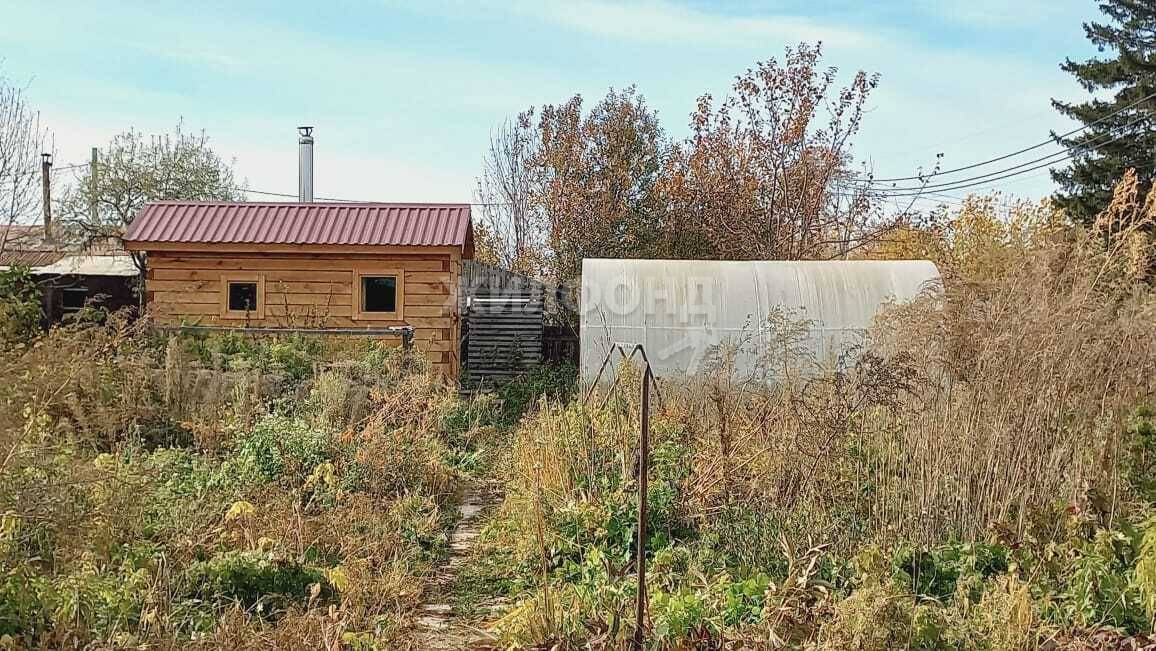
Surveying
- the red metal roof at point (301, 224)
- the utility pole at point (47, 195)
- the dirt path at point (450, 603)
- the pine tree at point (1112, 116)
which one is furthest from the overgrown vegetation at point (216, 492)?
the pine tree at point (1112, 116)

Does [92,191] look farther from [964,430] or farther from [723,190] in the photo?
[964,430]

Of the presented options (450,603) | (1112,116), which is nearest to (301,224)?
(450,603)

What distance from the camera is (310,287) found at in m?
14.5

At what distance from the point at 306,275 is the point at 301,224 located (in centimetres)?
75

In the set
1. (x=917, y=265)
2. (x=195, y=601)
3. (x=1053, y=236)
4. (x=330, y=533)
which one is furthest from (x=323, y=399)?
(x=917, y=265)

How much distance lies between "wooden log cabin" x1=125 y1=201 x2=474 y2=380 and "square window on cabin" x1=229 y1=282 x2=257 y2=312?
14 mm

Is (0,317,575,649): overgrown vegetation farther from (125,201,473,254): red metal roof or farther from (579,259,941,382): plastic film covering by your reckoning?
(125,201,473,254): red metal roof

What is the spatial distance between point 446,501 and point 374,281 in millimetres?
7255

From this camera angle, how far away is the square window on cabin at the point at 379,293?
14.5 metres

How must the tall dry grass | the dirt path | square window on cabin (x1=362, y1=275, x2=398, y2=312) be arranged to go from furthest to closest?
square window on cabin (x1=362, y1=275, x2=398, y2=312), the tall dry grass, the dirt path

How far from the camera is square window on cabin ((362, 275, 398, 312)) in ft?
47.6

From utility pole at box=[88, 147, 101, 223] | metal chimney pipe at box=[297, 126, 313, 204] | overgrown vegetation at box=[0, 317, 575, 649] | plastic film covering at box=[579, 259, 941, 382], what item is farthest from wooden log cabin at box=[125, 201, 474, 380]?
utility pole at box=[88, 147, 101, 223]

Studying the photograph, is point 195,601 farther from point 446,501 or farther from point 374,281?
point 374,281

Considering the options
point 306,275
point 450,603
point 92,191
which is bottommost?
point 450,603
